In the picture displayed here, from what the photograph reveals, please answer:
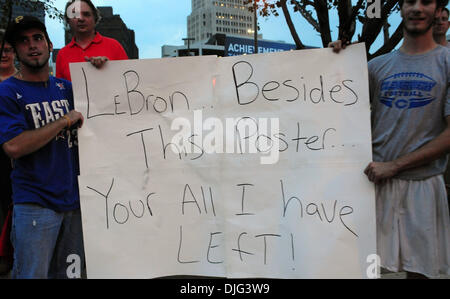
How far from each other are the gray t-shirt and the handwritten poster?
107 millimetres

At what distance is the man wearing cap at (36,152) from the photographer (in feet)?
6.08

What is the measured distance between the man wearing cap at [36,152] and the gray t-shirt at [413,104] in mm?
1699

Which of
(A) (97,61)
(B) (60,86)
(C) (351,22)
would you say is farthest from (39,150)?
(C) (351,22)

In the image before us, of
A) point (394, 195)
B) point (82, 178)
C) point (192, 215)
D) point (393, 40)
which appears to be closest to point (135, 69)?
point (82, 178)

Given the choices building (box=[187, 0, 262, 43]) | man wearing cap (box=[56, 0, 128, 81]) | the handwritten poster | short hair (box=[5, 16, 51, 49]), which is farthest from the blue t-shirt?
building (box=[187, 0, 262, 43])

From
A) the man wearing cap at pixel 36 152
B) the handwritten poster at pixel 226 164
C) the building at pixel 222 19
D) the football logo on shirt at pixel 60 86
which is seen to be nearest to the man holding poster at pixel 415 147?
the handwritten poster at pixel 226 164

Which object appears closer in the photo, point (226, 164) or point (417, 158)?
point (417, 158)

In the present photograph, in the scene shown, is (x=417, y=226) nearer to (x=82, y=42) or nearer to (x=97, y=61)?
(x=97, y=61)

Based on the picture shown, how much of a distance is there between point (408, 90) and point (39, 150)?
78.1 inches

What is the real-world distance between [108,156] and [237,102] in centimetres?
81

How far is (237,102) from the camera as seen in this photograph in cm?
205

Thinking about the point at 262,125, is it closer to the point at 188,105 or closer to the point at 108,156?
the point at 188,105

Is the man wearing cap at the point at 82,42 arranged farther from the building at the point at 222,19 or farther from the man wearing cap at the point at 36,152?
the building at the point at 222,19

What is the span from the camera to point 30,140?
183cm
